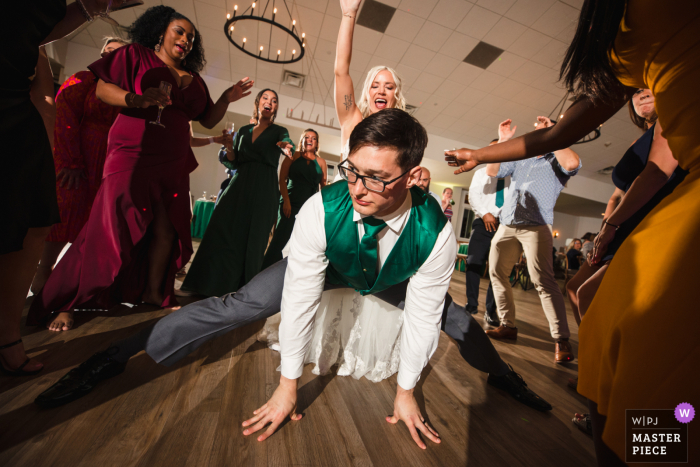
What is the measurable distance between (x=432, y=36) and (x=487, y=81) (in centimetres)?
182

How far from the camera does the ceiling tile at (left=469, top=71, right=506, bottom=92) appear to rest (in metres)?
6.04

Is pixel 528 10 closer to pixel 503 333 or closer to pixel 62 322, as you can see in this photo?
pixel 503 333

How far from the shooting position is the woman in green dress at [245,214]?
7.36 feet

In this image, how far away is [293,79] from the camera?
7246 mm

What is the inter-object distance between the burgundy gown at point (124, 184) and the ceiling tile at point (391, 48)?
479 cm

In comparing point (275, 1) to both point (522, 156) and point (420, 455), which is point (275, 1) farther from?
point (420, 455)

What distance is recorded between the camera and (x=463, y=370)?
163 cm

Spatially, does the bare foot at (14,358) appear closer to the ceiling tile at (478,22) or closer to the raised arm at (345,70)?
the raised arm at (345,70)

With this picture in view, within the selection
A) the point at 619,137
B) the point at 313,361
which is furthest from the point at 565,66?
the point at 619,137

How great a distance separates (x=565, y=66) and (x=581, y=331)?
0.65m

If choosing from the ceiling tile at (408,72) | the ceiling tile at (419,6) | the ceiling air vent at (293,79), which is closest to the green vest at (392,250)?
the ceiling tile at (419,6)

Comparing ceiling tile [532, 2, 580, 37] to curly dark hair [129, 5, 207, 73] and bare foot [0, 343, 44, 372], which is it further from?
bare foot [0, 343, 44, 372]

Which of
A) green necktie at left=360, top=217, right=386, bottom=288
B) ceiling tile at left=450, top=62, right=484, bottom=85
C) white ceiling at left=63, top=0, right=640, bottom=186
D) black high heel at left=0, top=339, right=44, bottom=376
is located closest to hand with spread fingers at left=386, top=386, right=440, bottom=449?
green necktie at left=360, top=217, right=386, bottom=288

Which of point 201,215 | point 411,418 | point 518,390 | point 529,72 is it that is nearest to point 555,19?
point 529,72
